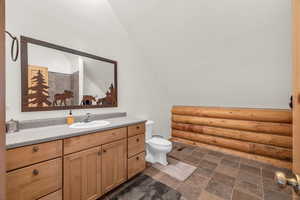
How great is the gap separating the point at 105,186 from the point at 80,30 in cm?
209

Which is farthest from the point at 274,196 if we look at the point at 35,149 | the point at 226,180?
the point at 35,149

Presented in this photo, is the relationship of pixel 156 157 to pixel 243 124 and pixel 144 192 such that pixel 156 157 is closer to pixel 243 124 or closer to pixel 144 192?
pixel 144 192

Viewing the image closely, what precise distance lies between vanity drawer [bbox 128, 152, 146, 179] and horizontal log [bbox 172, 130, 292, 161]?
1.80 m

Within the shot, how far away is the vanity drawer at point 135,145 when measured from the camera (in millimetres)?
1802

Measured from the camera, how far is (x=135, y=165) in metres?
1.88

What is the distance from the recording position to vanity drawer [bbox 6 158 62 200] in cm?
94

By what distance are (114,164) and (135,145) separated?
0.38m

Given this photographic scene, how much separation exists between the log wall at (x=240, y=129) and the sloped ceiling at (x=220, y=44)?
0.73 ft

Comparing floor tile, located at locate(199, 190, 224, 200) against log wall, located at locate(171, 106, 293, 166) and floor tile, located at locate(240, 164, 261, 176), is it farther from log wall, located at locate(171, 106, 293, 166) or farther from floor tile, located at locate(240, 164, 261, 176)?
log wall, located at locate(171, 106, 293, 166)

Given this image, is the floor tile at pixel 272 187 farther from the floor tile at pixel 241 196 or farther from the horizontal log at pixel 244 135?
the horizontal log at pixel 244 135

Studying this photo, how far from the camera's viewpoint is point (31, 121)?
4.62ft

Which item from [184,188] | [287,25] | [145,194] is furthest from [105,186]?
→ [287,25]

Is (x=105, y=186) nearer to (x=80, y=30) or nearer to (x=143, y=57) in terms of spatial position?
(x=80, y=30)

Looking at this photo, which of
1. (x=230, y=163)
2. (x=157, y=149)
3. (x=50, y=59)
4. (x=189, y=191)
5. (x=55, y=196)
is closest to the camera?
(x=55, y=196)
